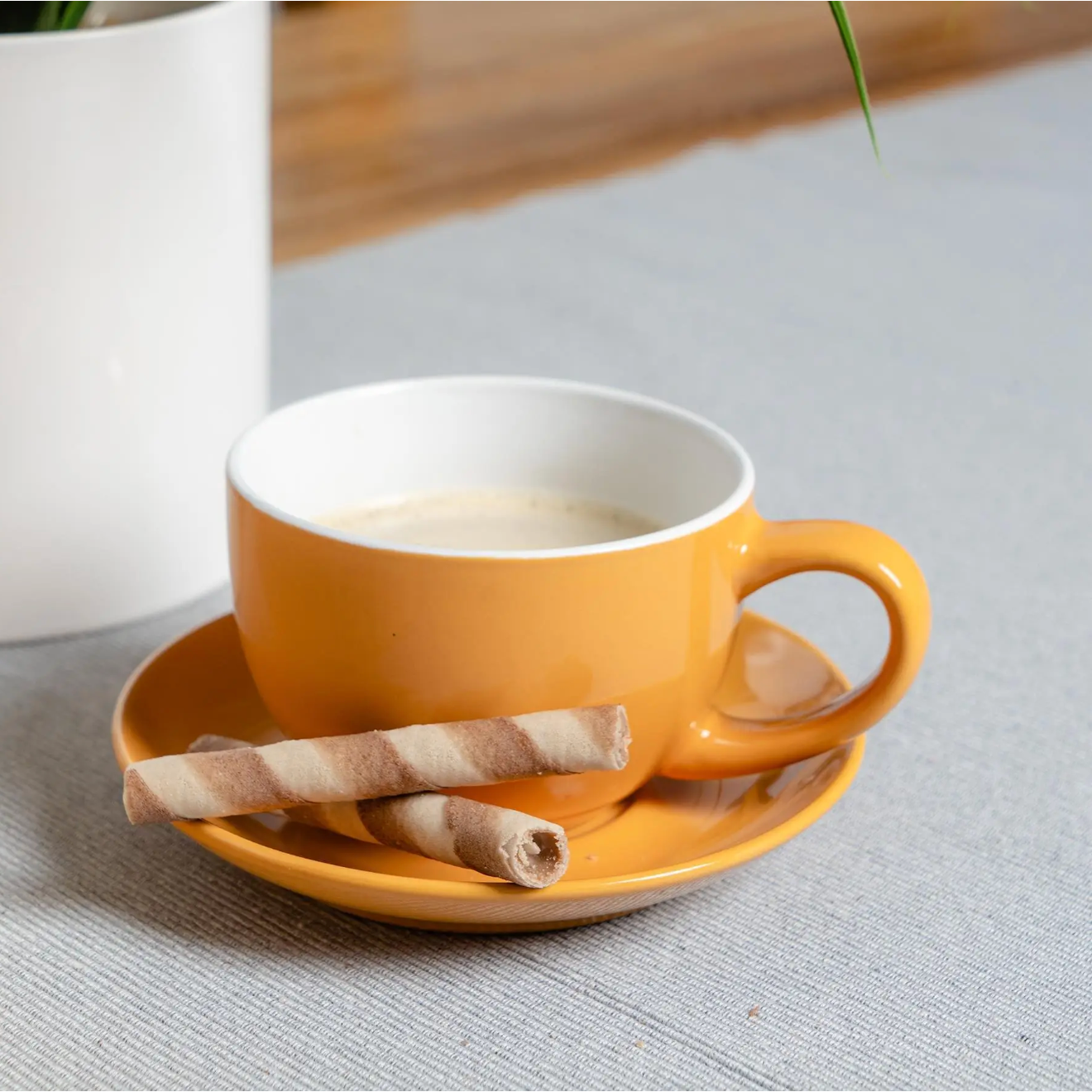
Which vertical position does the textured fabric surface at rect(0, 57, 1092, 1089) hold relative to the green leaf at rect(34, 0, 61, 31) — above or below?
below

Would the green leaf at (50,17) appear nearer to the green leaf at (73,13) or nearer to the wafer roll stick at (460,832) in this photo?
the green leaf at (73,13)

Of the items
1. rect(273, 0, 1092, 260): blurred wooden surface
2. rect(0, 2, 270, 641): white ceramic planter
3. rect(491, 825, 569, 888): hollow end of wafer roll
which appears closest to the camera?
rect(491, 825, 569, 888): hollow end of wafer roll

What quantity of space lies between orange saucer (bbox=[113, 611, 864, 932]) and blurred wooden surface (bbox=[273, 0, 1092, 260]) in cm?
76

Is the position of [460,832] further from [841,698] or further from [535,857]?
[841,698]

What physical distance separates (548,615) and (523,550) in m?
0.04

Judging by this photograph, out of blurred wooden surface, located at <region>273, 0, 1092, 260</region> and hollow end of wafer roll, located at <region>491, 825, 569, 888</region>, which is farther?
blurred wooden surface, located at <region>273, 0, 1092, 260</region>

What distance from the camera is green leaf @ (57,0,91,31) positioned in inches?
23.5

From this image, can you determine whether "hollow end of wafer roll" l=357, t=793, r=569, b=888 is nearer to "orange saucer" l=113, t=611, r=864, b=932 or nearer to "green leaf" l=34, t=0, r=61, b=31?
"orange saucer" l=113, t=611, r=864, b=932

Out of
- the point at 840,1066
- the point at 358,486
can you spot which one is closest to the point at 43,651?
the point at 358,486

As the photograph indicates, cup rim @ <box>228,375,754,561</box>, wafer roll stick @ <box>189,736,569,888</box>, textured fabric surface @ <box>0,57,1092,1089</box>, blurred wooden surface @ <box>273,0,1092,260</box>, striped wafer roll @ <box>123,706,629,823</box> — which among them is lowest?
blurred wooden surface @ <box>273,0,1092,260</box>

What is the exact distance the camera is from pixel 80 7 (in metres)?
0.60

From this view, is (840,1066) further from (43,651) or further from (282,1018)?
(43,651)

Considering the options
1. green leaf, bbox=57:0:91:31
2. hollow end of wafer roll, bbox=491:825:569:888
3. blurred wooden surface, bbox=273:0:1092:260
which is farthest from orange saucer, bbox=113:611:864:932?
blurred wooden surface, bbox=273:0:1092:260

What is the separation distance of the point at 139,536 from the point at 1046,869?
14.9 inches
